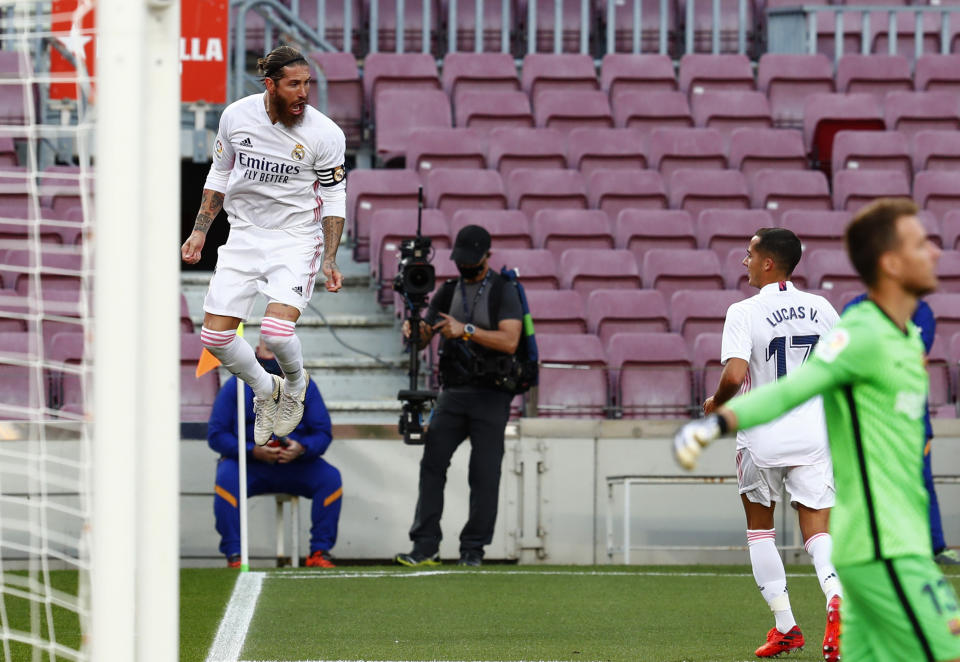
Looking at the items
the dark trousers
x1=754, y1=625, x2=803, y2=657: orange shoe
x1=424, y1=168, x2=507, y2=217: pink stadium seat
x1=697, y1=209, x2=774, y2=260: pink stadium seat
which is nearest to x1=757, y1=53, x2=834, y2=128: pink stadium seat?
A: x1=697, y1=209, x2=774, y2=260: pink stadium seat

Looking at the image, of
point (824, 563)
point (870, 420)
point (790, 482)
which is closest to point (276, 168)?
point (790, 482)

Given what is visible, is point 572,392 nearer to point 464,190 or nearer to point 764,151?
point 464,190

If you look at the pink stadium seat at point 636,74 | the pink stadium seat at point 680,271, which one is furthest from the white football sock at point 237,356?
the pink stadium seat at point 636,74

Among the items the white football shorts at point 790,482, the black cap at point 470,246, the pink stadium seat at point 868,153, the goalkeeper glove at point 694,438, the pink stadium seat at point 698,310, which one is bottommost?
the white football shorts at point 790,482

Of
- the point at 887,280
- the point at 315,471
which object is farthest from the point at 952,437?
the point at 887,280

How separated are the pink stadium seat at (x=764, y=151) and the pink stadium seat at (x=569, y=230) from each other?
2031 mm

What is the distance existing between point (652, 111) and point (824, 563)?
934 centimetres

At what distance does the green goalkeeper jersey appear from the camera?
3752 mm

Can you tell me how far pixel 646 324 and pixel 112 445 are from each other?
9.00 meters

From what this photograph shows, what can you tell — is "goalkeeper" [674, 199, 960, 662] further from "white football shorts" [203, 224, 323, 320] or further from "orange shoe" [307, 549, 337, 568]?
"orange shoe" [307, 549, 337, 568]

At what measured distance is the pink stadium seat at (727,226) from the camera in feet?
44.9

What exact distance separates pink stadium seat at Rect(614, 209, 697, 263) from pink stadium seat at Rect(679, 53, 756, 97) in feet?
8.73

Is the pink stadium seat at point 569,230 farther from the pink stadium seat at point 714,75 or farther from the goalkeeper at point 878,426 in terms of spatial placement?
the goalkeeper at point 878,426

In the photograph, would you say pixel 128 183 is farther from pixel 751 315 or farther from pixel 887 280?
pixel 751 315
